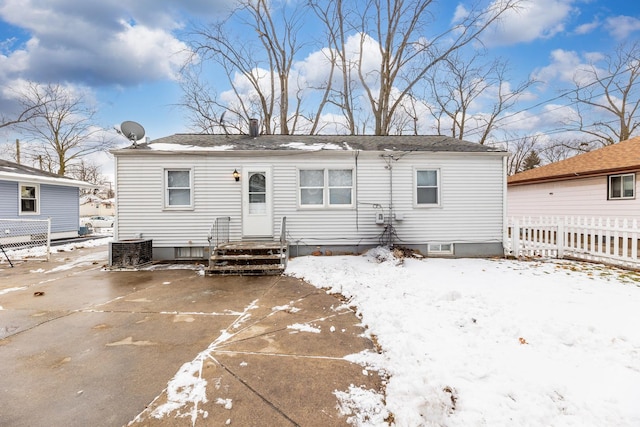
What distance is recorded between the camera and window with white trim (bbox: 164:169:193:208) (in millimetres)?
8695

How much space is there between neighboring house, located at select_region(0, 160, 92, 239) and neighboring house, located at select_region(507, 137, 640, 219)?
24.2m

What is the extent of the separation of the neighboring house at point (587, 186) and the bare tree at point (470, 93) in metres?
8.36

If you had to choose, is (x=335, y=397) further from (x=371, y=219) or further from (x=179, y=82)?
(x=179, y=82)

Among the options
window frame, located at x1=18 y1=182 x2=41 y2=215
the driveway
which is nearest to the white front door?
the driveway

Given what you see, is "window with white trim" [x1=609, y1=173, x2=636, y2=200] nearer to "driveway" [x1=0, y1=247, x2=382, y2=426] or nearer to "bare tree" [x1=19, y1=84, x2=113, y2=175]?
"driveway" [x1=0, y1=247, x2=382, y2=426]

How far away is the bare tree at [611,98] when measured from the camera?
64.3 ft

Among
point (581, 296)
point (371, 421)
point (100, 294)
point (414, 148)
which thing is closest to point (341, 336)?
point (371, 421)

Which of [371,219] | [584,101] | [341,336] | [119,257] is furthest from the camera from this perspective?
[584,101]

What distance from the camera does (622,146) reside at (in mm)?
13172

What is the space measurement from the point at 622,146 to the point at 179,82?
25.0 metres

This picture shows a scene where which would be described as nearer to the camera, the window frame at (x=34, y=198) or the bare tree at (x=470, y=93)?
the window frame at (x=34, y=198)

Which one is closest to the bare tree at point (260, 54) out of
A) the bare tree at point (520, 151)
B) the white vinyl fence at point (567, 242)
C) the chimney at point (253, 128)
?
the chimney at point (253, 128)

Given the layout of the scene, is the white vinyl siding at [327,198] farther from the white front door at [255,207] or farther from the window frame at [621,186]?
the window frame at [621,186]

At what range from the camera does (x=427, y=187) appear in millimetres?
9070
